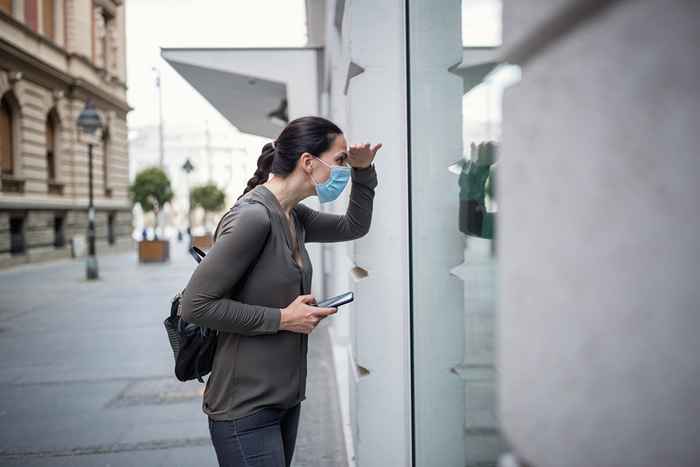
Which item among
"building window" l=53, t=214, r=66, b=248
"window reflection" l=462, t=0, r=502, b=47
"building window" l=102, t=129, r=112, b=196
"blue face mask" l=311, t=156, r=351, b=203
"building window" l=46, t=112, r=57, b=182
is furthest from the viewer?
"building window" l=102, t=129, r=112, b=196

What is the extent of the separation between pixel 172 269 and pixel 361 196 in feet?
64.7

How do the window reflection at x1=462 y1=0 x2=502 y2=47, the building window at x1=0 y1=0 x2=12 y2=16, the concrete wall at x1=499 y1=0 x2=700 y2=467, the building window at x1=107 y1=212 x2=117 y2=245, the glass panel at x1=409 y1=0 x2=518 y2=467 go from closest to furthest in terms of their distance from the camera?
the concrete wall at x1=499 y1=0 x2=700 y2=467
the window reflection at x1=462 y1=0 x2=502 y2=47
the glass panel at x1=409 y1=0 x2=518 y2=467
the building window at x1=0 y1=0 x2=12 y2=16
the building window at x1=107 y1=212 x2=117 y2=245

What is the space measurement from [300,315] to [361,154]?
0.75m

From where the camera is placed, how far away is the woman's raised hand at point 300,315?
1.94m

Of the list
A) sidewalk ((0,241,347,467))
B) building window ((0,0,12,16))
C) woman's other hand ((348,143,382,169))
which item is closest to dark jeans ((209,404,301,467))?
woman's other hand ((348,143,382,169))

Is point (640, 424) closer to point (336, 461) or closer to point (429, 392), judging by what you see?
point (429, 392)

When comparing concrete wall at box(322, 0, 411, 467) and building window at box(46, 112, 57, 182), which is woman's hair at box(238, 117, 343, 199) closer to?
concrete wall at box(322, 0, 411, 467)

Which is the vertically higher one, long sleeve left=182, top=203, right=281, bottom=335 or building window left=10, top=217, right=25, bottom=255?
long sleeve left=182, top=203, right=281, bottom=335

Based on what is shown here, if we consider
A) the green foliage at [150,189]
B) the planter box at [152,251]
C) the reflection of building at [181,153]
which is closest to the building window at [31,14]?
the planter box at [152,251]

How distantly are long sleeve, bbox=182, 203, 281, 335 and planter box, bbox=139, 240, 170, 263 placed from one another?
23074 mm

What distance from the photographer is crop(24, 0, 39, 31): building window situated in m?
23.9

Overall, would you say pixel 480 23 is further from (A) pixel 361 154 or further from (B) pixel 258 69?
(B) pixel 258 69

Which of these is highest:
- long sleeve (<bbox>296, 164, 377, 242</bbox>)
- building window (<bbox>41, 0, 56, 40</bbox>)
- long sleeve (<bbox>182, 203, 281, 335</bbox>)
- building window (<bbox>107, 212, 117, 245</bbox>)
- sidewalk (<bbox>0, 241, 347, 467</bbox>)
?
building window (<bbox>41, 0, 56, 40</bbox>)

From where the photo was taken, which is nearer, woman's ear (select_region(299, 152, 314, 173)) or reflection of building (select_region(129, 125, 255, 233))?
woman's ear (select_region(299, 152, 314, 173))
